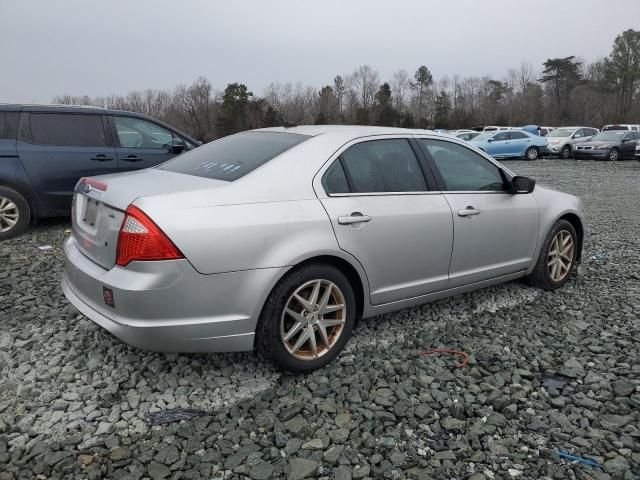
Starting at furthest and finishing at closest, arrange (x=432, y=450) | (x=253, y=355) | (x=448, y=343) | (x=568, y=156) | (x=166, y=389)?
(x=568, y=156)
(x=448, y=343)
(x=253, y=355)
(x=166, y=389)
(x=432, y=450)

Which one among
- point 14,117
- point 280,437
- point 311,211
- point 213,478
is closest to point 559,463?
point 280,437

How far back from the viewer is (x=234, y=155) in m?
3.45

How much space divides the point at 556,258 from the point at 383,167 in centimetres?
223

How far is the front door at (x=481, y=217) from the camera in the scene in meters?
3.80

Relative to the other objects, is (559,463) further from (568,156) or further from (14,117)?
(568,156)

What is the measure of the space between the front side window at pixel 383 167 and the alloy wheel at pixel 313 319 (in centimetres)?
71

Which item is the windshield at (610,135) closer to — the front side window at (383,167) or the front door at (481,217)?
the front door at (481,217)

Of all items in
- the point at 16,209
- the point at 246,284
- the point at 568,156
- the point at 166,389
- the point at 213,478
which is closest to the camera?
the point at 213,478

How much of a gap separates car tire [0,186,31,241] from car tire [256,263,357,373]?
491cm

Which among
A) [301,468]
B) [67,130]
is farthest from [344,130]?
[67,130]

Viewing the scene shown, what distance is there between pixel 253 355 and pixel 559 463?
1856 mm

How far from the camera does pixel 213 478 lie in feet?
7.43

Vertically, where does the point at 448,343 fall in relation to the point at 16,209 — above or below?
below

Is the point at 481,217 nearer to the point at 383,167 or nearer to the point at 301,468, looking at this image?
the point at 383,167
